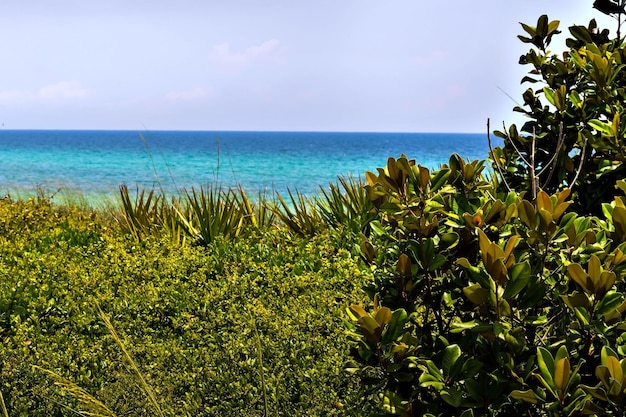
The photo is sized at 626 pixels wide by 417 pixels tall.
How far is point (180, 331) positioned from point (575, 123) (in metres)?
2.85

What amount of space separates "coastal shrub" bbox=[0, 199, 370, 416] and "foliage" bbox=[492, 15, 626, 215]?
1.25 metres

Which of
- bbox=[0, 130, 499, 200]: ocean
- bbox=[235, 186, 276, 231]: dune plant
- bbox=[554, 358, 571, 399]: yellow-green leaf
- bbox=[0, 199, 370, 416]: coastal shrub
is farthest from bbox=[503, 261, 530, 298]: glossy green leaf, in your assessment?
bbox=[235, 186, 276, 231]: dune plant

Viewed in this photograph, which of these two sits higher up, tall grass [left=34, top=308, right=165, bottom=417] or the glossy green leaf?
the glossy green leaf

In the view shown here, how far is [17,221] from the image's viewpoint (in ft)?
24.0

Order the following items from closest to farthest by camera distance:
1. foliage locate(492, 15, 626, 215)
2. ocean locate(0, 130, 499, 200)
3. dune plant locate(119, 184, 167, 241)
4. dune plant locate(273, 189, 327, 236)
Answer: foliage locate(492, 15, 626, 215), dune plant locate(273, 189, 327, 236), dune plant locate(119, 184, 167, 241), ocean locate(0, 130, 499, 200)

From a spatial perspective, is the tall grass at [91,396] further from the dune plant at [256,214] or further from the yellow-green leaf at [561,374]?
the dune plant at [256,214]

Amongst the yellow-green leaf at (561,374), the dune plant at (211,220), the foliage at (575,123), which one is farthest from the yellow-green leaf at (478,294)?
the dune plant at (211,220)

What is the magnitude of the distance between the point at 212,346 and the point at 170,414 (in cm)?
50

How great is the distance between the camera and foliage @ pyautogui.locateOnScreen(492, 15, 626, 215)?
2785 millimetres

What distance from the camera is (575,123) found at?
301 centimetres

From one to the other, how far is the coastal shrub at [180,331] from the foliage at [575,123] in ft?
4.12

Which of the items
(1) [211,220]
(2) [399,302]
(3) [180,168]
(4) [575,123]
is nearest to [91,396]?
(2) [399,302]

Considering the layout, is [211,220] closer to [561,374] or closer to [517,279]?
[517,279]

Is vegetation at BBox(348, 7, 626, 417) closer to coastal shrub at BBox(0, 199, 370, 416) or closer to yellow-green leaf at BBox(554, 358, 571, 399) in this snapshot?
yellow-green leaf at BBox(554, 358, 571, 399)
